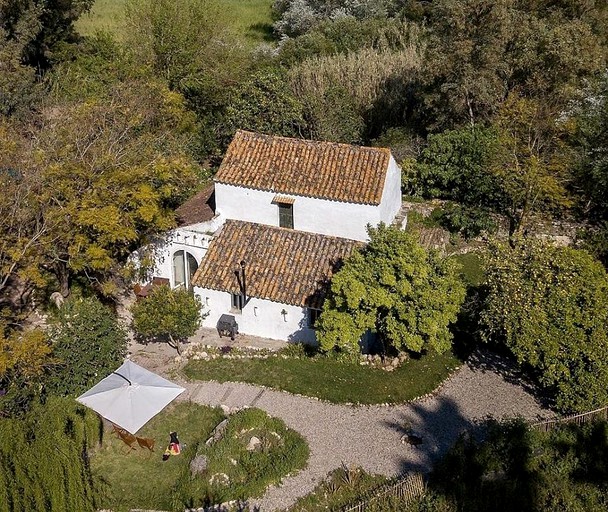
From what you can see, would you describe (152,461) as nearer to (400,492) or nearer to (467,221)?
(400,492)

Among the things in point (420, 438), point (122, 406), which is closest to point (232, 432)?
point (122, 406)

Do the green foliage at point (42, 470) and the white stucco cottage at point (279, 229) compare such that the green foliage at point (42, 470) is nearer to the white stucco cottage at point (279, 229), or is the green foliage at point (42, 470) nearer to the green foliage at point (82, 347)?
the green foliage at point (82, 347)

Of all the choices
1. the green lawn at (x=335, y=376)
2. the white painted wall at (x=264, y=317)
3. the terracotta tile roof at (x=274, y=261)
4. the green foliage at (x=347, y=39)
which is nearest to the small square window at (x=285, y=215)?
the terracotta tile roof at (x=274, y=261)

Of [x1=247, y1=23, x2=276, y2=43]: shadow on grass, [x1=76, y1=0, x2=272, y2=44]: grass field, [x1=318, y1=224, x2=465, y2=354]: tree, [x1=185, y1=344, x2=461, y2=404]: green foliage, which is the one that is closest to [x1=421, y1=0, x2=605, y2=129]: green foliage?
[x1=318, y1=224, x2=465, y2=354]: tree

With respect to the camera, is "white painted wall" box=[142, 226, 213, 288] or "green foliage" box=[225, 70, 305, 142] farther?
"green foliage" box=[225, 70, 305, 142]

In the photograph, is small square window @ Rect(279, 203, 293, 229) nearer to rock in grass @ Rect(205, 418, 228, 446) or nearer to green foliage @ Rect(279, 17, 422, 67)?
rock in grass @ Rect(205, 418, 228, 446)
